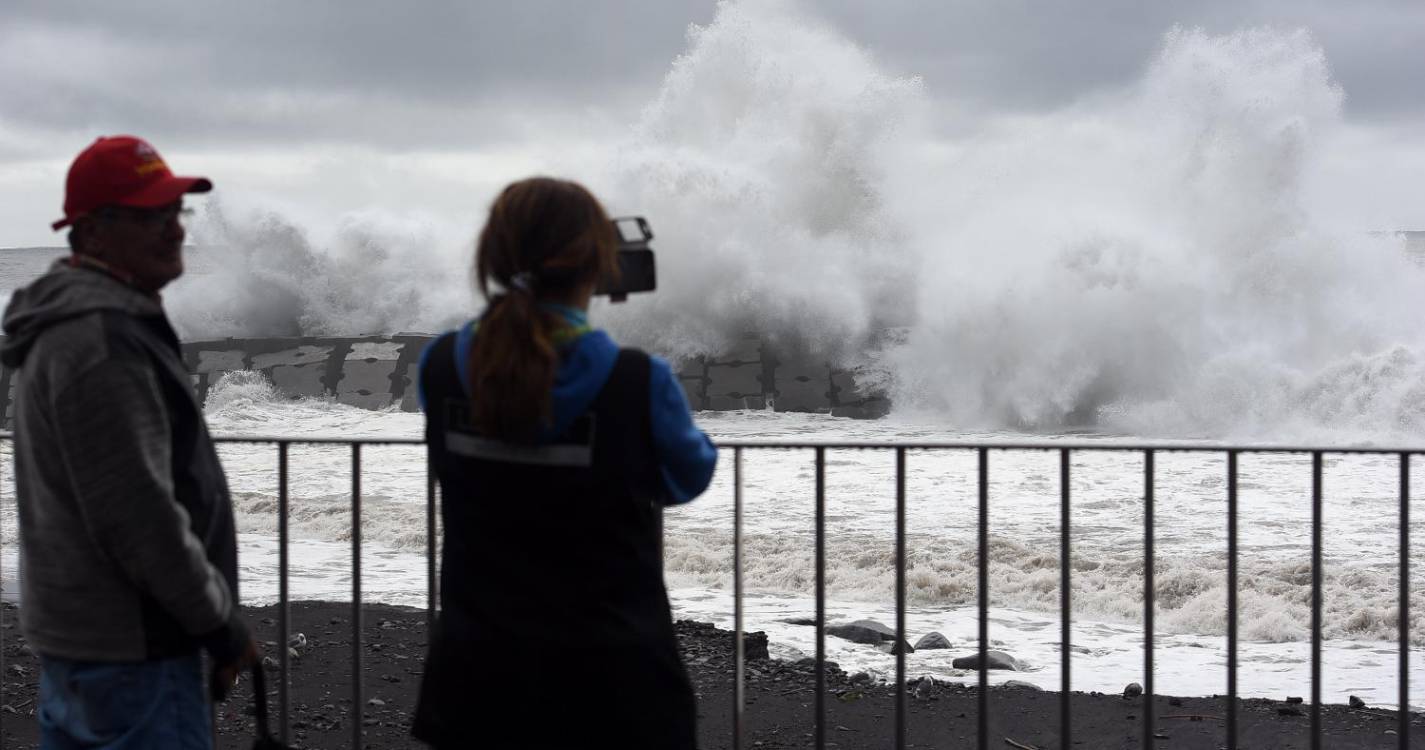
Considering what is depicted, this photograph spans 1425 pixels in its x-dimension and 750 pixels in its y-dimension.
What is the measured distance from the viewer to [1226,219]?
2567cm

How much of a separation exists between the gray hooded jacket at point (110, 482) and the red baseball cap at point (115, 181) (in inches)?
4.4

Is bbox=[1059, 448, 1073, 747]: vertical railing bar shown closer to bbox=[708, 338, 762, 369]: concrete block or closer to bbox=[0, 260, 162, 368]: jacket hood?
bbox=[0, 260, 162, 368]: jacket hood

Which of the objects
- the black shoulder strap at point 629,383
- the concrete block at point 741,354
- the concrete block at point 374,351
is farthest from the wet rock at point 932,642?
the concrete block at point 374,351

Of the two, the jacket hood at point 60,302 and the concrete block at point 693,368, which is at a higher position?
the jacket hood at point 60,302

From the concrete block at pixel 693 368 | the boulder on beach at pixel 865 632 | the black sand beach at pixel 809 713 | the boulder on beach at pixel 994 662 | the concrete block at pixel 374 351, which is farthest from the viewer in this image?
the concrete block at pixel 374 351

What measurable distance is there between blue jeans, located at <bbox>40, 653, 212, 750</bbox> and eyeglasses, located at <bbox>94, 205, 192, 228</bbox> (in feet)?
2.28

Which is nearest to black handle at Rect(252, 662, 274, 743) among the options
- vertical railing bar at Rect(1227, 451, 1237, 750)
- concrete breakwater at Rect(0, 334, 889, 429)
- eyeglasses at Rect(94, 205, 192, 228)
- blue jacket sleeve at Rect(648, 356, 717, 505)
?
eyeglasses at Rect(94, 205, 192, 228)

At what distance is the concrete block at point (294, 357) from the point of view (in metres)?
25.2

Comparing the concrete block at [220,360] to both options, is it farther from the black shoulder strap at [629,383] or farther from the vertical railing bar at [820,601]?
the black shoulder strap at [629,383]

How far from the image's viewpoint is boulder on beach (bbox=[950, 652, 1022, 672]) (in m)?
6.77

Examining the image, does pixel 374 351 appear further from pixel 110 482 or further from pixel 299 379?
pixel 110 482

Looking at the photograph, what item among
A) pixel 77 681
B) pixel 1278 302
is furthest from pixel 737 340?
pixel 77 681

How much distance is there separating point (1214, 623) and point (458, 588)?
7.60m

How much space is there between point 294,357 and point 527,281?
24.7m
